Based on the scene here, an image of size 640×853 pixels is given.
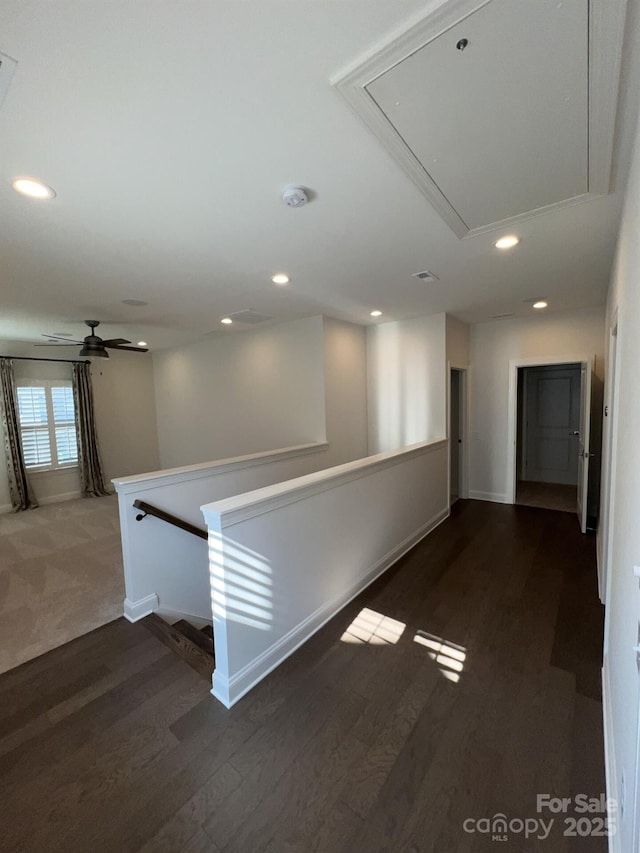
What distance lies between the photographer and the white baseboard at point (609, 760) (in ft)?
4.05

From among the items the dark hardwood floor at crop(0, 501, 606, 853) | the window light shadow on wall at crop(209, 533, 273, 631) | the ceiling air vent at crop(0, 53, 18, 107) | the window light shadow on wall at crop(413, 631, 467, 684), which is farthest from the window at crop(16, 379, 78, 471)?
the window light shadow on wall at crop(413, 631, 467, 684)

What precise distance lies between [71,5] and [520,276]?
3333 mm

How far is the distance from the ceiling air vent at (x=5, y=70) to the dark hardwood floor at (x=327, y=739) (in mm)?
2644

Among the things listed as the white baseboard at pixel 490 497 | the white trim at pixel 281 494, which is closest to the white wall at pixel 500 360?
the white baseboard at pixel 490 497

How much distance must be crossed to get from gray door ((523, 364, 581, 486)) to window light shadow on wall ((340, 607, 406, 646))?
513cm

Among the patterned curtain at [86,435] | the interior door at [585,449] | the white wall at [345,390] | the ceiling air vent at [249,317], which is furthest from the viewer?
the patterned curtain at [86,435]

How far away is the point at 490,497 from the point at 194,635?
4.38m

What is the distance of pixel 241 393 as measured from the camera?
564 centimetres

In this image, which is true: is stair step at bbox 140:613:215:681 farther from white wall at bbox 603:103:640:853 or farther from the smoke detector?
the smoke detector

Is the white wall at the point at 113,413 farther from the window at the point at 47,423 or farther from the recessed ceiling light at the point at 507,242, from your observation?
the recessed ceiling light at the point at 507,242

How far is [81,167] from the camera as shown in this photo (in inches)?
62.6

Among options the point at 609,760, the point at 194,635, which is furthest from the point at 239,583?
the point at 609,760

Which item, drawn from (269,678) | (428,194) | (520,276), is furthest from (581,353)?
(269,678)

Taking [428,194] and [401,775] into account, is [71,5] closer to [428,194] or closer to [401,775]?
[428,194]
